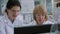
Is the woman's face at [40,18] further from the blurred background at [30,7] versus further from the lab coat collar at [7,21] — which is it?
the lab coat collar at [7,21]

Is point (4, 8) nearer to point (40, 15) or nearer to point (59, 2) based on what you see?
point (40, 15)

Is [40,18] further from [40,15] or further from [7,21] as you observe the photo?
[7,21]

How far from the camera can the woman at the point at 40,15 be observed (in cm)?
116

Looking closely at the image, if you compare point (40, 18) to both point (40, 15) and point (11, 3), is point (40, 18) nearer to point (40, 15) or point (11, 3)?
point (40, 15)

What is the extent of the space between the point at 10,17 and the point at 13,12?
42 millimetres

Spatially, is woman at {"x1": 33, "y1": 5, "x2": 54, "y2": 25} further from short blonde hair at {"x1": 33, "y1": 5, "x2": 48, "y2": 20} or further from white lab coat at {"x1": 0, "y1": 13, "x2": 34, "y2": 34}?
white lab coat at {"x1": 0, "y1": 13, "x2": 34, "y2": 34}

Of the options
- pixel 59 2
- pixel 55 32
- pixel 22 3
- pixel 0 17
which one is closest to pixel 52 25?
pixel 55 32

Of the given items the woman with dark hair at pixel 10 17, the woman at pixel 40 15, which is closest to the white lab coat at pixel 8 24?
the woman with dark hair at pixel 10 17

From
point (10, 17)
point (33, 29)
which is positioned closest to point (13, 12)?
point (10, 17)

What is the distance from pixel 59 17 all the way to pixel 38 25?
0.18 m

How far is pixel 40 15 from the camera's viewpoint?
1183mm

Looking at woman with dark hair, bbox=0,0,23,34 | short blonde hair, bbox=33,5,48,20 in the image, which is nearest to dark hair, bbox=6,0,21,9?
woman with dark hair, bbox=0,0,23,34

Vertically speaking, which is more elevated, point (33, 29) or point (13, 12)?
point (13, 12)

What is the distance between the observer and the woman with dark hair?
3.71ft
